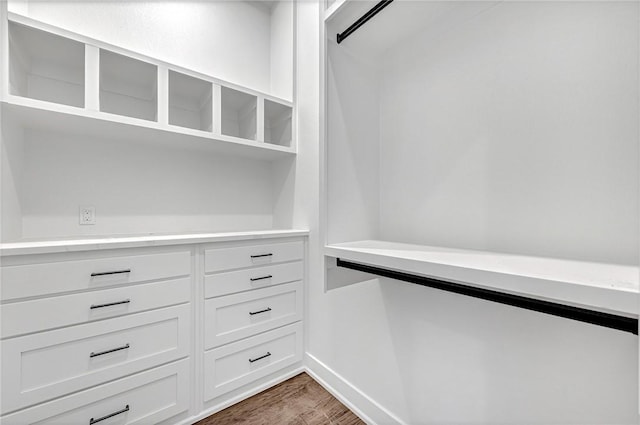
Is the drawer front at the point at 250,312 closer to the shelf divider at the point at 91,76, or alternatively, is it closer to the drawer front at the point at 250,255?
the drawer front at the point at 250,255

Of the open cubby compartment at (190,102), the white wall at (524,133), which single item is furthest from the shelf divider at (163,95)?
the white wall at (524,133)

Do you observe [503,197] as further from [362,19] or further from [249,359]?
[249,359]

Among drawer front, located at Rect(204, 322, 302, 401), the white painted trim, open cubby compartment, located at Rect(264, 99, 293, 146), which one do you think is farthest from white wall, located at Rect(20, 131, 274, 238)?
the white painted trim

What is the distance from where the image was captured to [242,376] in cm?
149

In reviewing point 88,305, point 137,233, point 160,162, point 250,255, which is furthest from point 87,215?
point 250,255

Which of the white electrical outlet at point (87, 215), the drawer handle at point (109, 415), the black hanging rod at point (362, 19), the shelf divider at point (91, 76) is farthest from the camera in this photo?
the white electrical outlet at point (87, 215)

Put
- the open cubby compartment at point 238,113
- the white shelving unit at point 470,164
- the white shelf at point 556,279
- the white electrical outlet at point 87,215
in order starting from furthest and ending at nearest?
the open cubby compartment at point 238,113 < the white electrical outlet at point 87,215 < the white shelving unit at point 470,164 < the white shelf at point 556,279

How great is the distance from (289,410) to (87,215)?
155 cm

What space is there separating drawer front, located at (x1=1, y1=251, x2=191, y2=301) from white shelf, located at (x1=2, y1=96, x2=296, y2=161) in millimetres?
655

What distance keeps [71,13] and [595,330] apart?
8.84ft

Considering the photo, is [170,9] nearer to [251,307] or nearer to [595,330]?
[251,307]

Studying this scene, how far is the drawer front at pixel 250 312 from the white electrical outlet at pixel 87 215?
830 mm

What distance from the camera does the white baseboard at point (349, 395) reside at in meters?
1.28

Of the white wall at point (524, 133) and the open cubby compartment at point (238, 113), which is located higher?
the open cubby compartment at point (238, 113)
